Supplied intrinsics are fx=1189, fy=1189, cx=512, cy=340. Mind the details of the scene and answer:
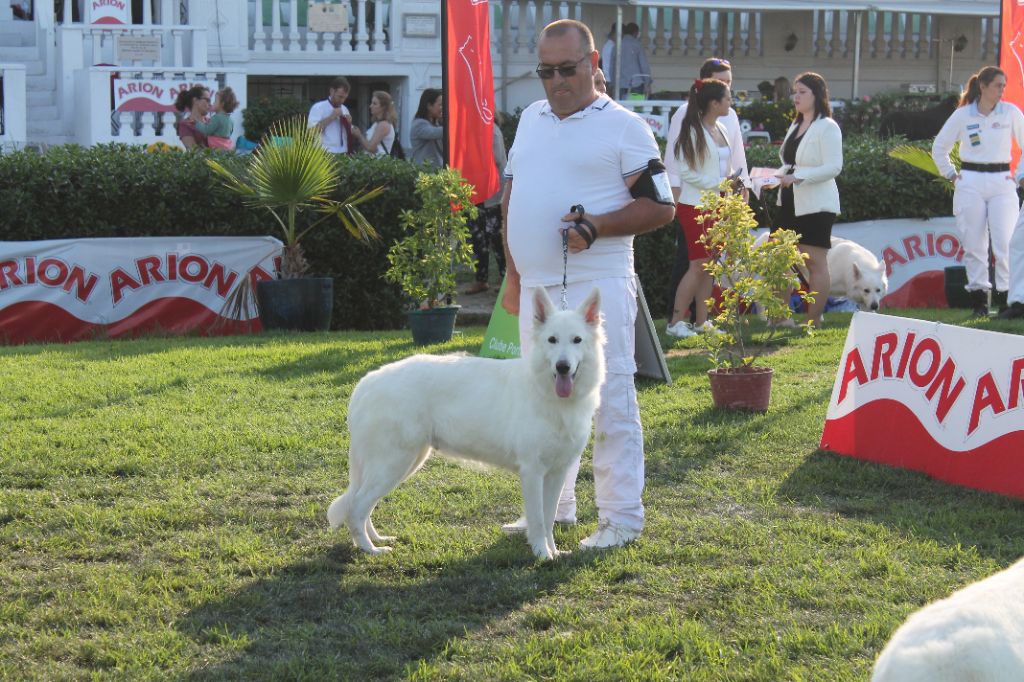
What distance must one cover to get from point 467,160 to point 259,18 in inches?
476

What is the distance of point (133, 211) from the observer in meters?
12.0

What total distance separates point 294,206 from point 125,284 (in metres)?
1.80

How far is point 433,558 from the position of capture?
5.41 metres

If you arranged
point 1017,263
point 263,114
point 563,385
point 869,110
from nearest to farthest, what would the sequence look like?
point 563,385
point 1017,263
point 263,114
point 869,110

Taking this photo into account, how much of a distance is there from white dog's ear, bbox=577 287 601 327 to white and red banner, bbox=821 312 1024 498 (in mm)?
2487

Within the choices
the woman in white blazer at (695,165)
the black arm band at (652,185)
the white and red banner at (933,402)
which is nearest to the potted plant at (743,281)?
the white and red banner at (933,402)

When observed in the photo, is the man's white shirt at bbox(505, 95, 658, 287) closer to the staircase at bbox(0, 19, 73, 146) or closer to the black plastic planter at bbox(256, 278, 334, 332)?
the black plastic planter at bbox(256, 278, 334, 332)

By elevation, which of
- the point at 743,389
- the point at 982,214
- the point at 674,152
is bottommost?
the point at 743,389

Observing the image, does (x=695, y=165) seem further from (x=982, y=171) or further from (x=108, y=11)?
(x=108, y=11)

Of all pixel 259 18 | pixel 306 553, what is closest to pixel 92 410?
pixel 306 553

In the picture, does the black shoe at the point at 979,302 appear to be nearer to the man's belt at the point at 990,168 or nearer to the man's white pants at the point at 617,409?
the man's belt at the point at 990,168

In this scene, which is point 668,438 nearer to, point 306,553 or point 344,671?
point 306,553

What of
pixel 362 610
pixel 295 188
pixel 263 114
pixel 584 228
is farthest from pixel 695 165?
pixel 263 114

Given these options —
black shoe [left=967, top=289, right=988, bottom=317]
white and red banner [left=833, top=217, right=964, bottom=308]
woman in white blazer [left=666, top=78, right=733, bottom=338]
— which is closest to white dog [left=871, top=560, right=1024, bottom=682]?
woman in white blazer [left=666, top=78, right=733, bottom=338]
